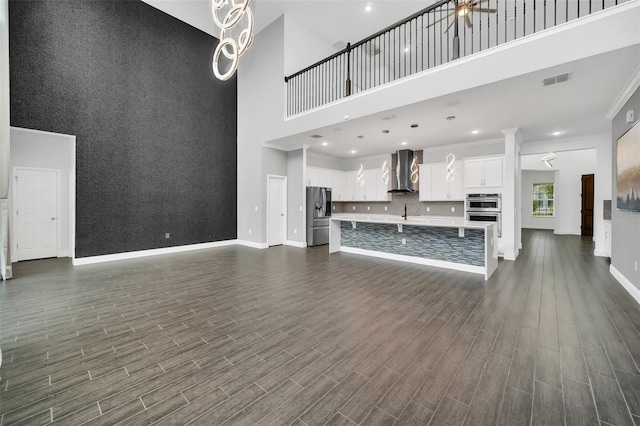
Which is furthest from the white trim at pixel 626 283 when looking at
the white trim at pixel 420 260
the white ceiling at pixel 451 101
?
the white ceiling at pixel 451 101

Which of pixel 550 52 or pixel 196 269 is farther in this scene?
pixel 196 269

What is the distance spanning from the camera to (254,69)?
24.2 ft

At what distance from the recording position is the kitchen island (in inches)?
181

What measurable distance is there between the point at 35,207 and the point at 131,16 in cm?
464

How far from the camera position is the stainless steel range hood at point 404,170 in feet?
25.9

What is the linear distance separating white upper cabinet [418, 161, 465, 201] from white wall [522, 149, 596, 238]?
5.60m

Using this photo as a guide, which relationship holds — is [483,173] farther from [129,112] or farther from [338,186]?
[129,112]

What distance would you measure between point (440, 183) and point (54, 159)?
31.1 feet

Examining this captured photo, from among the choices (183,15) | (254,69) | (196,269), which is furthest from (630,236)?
(183,15)

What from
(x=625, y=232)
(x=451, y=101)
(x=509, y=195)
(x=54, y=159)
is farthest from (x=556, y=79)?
(x=54, y=159)

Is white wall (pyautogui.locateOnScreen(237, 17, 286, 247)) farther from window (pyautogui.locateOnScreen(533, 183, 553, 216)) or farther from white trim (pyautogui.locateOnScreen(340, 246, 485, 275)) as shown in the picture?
window (pyautogui.locateOnScreen(533, 183, 553, 216))

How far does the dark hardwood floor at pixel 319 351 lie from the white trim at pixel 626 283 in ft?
0.33

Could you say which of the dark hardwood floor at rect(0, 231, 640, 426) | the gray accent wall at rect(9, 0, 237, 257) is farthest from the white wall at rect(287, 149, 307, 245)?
the dark hardwood floor at rect(0, 231, 640, 426)

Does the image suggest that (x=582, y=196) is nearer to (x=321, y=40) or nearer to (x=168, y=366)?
(x=321, y=40)
